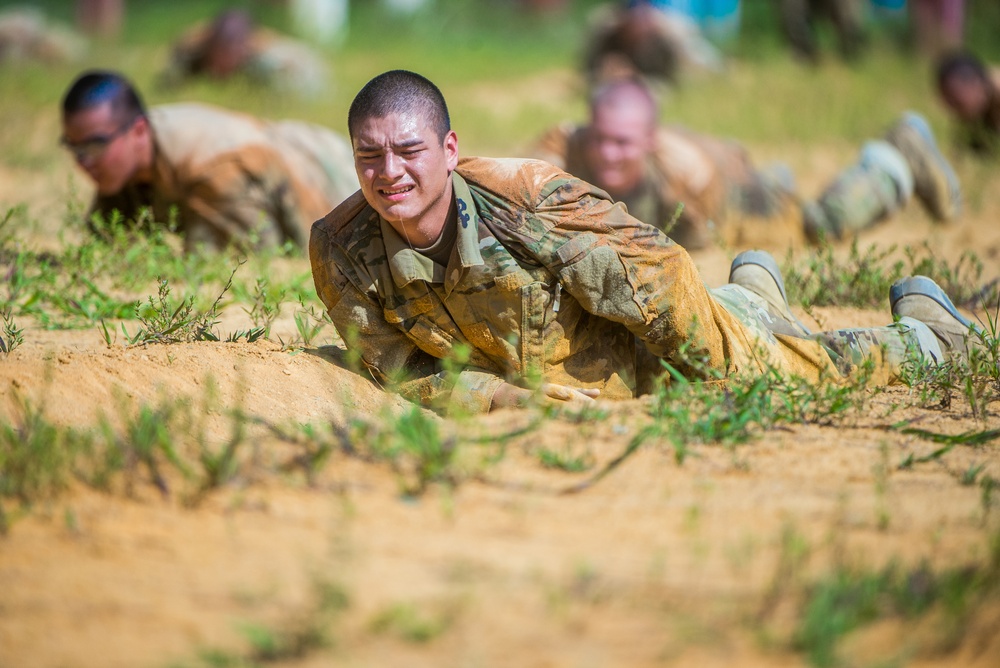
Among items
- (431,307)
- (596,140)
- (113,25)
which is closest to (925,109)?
(596,140)

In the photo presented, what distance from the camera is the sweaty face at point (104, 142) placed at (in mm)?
5266

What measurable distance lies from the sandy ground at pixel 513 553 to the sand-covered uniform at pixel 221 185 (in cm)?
279

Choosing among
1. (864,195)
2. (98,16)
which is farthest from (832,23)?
(98,16)

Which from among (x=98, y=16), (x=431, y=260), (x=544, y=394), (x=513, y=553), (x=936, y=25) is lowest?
(x=513, y=553)

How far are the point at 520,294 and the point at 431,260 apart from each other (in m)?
0.30

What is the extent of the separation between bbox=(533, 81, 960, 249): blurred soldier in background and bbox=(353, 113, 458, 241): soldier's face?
3.16 metres

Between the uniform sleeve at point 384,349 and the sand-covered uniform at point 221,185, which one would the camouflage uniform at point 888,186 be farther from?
the uniform sleeve at point 384,349

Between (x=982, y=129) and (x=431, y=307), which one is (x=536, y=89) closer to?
(x=982, y=129)

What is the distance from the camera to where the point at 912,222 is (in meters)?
7.12

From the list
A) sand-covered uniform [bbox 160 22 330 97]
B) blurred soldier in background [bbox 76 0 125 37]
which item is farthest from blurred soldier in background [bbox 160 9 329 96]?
blurred soldier in background [bbox 76 0 125 37]

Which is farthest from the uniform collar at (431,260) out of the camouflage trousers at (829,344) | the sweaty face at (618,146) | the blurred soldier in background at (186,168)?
the sweaty face at (618,146)

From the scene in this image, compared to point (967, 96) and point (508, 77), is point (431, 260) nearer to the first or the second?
point (967, 96)

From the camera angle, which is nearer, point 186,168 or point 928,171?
point 186,168

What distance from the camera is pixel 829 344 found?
3572 millimetres
